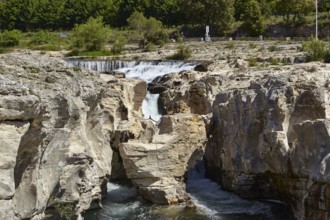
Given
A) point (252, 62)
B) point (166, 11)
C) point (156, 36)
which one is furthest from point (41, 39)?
point (252, 62)

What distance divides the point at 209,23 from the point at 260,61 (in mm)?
32820

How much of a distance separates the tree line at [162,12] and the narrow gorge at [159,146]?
4318 centimetres

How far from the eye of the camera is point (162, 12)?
3713 inches

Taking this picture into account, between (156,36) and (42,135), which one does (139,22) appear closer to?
(156,36)

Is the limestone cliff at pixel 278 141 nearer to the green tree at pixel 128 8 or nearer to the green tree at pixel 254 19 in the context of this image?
the green tree at pixel 254 19

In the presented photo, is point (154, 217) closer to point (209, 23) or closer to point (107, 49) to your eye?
point (107, 49)

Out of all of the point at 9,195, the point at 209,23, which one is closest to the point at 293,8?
the point at 209,23

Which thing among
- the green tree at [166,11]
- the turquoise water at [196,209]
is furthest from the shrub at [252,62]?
the green tree at [166,11]

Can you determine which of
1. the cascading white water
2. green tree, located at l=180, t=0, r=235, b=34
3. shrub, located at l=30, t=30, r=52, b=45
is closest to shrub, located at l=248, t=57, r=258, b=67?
the cascading white water

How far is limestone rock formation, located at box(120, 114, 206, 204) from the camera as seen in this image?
82.1 feet

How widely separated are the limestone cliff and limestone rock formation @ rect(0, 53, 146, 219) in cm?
773

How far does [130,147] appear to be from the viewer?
993 inches

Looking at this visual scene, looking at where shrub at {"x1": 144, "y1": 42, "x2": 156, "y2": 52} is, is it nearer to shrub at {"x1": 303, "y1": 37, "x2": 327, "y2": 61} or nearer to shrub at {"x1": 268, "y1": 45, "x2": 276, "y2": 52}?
shrub at {"x1": 268, "y1": 45, "x2": 276, "y2": 52}

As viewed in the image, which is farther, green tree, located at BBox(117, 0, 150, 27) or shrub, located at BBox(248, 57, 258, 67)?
green tree, located at BBox(117, 0, 150, 27)
